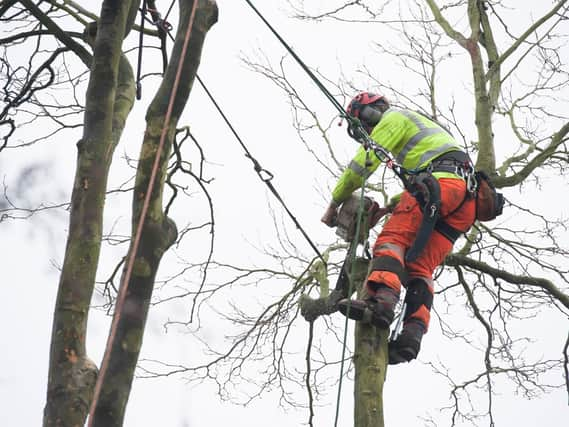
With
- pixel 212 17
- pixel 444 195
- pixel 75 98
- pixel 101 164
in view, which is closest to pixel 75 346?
pixel 101 164

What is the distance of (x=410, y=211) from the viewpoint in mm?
4539

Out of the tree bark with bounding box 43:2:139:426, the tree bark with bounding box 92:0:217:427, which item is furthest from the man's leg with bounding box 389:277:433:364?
the tree bark with bounding box 43:2:139:426

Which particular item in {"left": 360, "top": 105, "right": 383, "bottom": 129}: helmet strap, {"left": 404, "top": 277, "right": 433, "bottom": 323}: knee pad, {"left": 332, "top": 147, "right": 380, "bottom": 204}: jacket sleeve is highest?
{"left": 360, "top": 105, "right": 383, "bottom": 129}: helmet strap

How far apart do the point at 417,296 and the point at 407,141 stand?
0.92 metres

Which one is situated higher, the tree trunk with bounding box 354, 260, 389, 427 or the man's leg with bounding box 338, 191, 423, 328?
the man's leg with bounding box 338, 191, 423, 328

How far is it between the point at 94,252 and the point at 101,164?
0.33 m

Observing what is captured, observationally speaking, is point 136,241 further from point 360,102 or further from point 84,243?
point 360,102

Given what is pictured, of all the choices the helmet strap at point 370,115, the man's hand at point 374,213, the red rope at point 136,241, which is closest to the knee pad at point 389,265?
the man's hand at point 374,213

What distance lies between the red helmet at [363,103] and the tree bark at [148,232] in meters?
2.03

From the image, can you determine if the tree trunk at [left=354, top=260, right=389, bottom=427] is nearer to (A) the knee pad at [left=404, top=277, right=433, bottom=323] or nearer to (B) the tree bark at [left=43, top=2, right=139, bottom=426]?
(A) the knee pad at [left=404, top=277, right=433, bottom=323]

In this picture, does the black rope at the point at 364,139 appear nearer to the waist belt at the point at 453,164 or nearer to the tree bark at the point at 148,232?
the waist belt at the point at 453,164

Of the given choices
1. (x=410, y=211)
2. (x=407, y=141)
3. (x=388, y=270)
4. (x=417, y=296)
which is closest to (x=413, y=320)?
(x=417, y=296)

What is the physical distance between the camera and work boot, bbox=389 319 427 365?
4242mm

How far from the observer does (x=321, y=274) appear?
5645 millimetres
